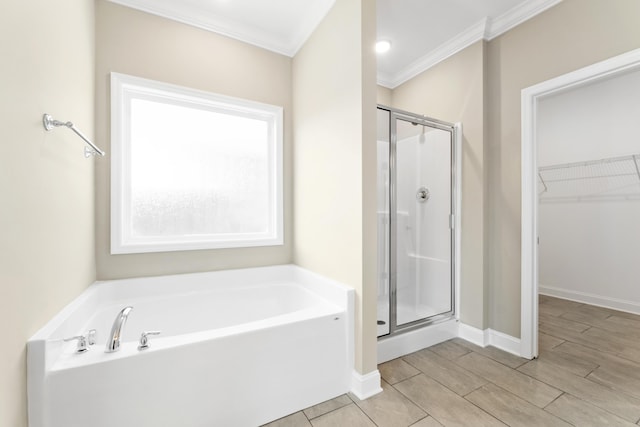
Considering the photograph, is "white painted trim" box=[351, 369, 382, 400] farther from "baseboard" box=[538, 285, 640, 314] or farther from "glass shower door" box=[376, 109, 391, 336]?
"baseboard" box=[538, 285, 640, 314]

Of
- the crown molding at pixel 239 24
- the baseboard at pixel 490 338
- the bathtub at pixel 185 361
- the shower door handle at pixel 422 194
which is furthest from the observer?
the shower door handle at pixel 422 194

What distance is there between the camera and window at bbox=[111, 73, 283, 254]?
2.04 m

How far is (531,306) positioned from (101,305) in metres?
3.08

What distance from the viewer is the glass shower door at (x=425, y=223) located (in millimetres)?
2461

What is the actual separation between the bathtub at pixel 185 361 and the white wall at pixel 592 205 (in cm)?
347

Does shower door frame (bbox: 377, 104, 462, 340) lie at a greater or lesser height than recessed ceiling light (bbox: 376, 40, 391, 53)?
lesser

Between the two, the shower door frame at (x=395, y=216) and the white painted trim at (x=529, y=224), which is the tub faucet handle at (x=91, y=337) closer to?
the shower door frame at (x=395, y=216)

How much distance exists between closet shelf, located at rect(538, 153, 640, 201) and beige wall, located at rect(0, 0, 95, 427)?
4911 millimetres

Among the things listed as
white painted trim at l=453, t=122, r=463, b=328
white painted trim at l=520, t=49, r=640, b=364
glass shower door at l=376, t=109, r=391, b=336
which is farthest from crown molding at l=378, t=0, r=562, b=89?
glass shower door at l=376, t=109, r=391, b=336

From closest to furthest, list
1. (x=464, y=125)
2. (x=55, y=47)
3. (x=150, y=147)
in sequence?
(x=55, y=47) → (x=150, y=147) → (x=464, y=125)

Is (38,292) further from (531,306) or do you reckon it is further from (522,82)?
(522,82)

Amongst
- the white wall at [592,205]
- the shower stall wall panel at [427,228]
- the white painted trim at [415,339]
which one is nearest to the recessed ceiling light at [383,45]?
the shower stall wall panel at [427,228]

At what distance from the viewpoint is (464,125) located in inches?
98.9

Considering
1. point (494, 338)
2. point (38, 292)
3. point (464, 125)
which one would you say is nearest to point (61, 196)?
point (38, 292)
